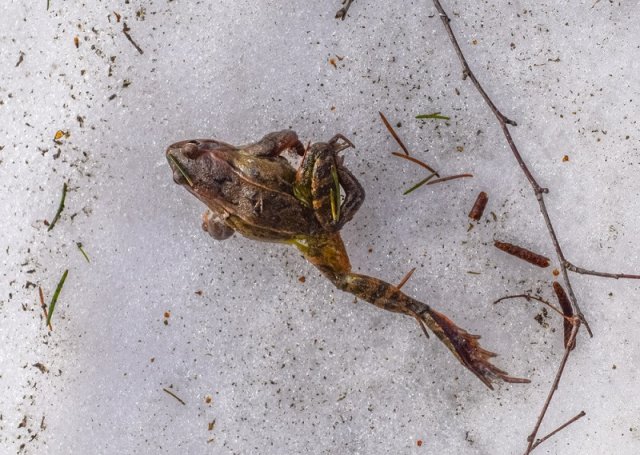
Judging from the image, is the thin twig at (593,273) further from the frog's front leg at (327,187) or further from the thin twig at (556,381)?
the frog's front leg at (327,187)

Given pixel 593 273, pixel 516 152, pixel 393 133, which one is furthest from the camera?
pixel 393 133

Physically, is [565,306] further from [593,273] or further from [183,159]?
[183,159]

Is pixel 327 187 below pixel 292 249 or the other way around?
the other way around

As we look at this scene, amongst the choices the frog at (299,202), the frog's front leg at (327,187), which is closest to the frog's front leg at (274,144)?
the frog at (299,202)

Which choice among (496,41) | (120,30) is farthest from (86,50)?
(496,41)

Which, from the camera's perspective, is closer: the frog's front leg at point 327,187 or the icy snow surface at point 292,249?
the frog's front leg at point 327,187

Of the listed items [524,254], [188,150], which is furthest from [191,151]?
[524,254]
